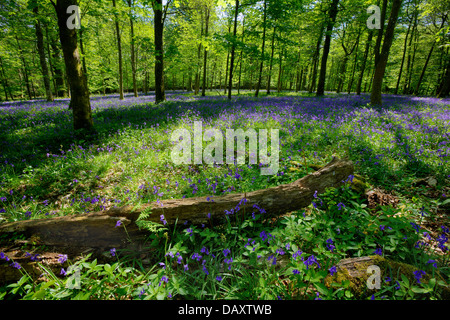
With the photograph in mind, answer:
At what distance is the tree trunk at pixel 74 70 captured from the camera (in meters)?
5.49

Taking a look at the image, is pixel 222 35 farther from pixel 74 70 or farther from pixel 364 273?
pixel 364 273

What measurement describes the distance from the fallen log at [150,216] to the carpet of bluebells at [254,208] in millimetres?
145

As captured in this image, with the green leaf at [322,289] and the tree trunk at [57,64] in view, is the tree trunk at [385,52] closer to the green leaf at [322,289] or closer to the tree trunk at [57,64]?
the green leaf at [322,289]

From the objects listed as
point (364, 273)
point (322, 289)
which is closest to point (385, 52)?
point (364, 273)

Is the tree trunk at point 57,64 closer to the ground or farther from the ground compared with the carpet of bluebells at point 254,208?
farther from the ground

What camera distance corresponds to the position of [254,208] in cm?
279

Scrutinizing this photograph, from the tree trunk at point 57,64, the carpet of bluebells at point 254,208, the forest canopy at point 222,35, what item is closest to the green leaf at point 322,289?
the carpet of bluebells at point 254,208

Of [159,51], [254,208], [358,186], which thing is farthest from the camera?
[159,51]

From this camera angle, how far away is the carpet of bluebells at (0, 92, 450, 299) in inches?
74.2

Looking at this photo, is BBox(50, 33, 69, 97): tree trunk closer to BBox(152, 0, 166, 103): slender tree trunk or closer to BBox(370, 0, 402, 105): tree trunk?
BBox(152, 0, 166, 103): slender tree trunk

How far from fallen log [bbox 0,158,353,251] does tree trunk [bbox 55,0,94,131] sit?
16.7 ft

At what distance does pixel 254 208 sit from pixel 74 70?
700 cm

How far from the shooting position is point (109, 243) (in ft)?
8.07
